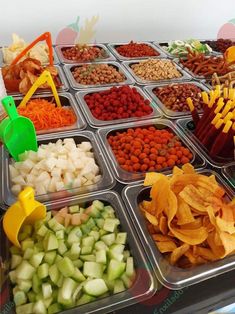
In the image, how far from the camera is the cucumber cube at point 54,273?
767mm

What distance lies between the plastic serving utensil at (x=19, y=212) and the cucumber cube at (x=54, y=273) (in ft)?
0.43

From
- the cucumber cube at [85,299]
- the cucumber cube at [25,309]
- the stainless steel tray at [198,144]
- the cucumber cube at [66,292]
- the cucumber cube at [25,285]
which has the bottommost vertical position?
the cucumber cube at [25,309]

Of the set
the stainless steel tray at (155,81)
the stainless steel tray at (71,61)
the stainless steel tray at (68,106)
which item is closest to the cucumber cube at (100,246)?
the stainless steel tray at (68,106)

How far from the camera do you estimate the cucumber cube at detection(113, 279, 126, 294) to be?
79cm

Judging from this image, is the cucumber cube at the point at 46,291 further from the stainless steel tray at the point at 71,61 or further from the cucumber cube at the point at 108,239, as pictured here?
→ the stainless steel tray at the point at 71,61

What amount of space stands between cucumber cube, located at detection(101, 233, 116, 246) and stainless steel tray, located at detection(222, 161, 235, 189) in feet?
1.58

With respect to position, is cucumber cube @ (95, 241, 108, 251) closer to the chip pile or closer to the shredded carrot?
the chip pile

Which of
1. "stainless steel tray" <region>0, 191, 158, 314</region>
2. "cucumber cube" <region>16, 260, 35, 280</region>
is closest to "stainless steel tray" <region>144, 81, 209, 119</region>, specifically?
"stainless steel tray" <region>0, 191, 158, 314</region>

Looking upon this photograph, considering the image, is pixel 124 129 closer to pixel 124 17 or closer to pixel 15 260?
pixel 15 260

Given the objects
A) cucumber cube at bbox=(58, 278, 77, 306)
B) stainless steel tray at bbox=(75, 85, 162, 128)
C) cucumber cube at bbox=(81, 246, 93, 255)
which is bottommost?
cucumber cube at bbox=(58, 278, 77, 306)

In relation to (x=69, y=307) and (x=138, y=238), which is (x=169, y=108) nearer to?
(x=138, y=238)

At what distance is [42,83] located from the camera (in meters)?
1.33

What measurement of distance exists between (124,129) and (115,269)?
0.70 meters

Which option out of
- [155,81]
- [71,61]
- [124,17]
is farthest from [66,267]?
[124,17]
